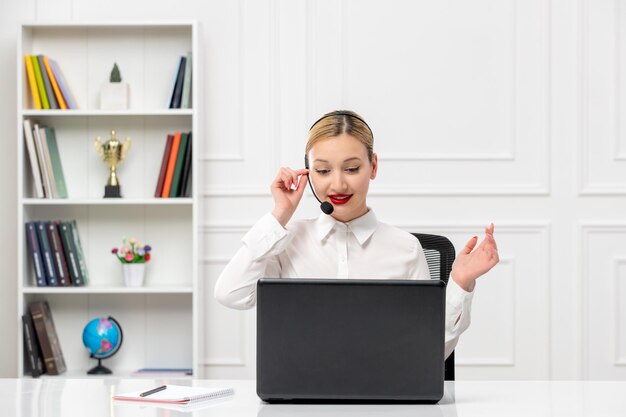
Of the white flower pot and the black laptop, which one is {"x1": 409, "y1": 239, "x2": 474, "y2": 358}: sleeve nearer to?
the black laptop

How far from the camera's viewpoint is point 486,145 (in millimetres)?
3553

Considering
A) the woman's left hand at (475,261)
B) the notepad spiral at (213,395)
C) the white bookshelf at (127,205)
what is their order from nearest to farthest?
the notepad spiral at (213,395)
the woman's left hand at (475,261)
the white bookshelf at (127,205)

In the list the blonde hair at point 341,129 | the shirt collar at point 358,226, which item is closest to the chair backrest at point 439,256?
the shirt collar at point 358,226

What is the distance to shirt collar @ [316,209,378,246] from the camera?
6.24 ft

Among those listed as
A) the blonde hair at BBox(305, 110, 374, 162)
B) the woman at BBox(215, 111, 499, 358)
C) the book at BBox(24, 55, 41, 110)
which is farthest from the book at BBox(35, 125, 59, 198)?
the blonde hair at BBox(305, 110, 374, 162)

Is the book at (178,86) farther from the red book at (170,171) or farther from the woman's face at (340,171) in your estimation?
the woman's face at (340,171)

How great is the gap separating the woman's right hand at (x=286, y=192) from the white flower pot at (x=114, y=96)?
1896mm

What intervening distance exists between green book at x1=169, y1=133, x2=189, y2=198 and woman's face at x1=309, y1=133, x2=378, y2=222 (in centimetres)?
172

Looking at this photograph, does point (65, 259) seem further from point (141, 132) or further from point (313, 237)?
point (313, 237)

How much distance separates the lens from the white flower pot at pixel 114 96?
350 centimetres

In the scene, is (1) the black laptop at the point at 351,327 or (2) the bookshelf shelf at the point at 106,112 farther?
(2) the bookshelf shelf at the point at 106,112

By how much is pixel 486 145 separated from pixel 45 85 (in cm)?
192

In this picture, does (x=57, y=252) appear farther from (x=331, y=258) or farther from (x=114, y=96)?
(x=331, y=258)

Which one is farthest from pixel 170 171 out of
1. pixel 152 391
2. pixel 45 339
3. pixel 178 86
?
pixel 152 391
